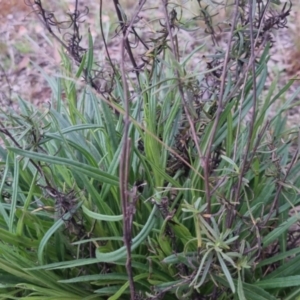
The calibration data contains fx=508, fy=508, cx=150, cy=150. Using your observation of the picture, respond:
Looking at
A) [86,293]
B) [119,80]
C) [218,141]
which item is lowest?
[86,293]

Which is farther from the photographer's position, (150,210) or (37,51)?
(37,51)

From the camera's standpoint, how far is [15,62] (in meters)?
3.03

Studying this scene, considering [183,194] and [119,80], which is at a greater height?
[119,80]

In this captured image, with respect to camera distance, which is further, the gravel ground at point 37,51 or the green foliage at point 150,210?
the gravel ground at point 37,51

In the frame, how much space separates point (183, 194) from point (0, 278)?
485mm

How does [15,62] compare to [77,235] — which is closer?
[77,235]

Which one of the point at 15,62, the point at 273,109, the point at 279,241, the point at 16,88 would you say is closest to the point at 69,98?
the point at 279,241

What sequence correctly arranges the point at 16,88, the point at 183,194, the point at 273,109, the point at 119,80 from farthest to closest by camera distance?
1. the point at 16,88
2. the point at 273,109
3. the point at 119,80
4. the point at 183,194

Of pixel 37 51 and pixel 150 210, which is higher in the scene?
pixel 37 51

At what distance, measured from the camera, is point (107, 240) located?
1225 millimetres

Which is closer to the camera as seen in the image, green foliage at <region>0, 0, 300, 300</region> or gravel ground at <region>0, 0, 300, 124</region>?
green foliage at <region>0, 0, 300, 300</region>

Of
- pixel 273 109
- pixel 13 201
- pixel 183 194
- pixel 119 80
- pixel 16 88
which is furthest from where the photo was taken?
pixel 16 88

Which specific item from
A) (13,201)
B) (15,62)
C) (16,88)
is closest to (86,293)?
(13,201)

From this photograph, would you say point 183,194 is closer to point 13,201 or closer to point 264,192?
point 264,192
